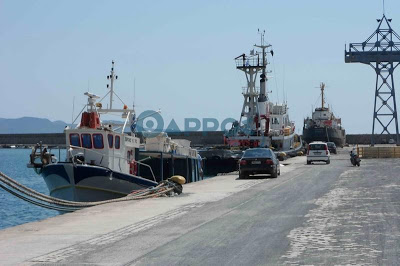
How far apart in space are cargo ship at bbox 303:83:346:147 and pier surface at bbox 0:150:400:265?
2904 inches

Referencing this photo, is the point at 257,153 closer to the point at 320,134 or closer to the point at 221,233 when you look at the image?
the point at 221,233

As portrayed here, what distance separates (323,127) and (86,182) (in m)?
74.6

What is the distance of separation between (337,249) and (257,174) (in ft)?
79.2

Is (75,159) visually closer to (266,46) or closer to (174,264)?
(174,264)

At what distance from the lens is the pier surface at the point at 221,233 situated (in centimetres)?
1125

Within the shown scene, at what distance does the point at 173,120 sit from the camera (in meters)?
55.7

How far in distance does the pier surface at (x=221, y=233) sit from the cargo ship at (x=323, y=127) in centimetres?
7375

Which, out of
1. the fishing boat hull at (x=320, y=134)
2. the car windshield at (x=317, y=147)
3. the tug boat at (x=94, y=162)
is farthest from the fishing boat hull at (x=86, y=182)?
the fishing boat hull at (x=320, y=134)

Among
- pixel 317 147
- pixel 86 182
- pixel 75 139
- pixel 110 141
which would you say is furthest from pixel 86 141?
pixel 317 147

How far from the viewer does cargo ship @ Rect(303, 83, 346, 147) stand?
3797 inches

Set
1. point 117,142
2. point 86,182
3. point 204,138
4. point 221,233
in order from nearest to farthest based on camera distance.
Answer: point 221,233 < point 86,182 < point 117,142 < point 204,138

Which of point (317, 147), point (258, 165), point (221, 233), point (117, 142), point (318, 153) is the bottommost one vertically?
point (221, 233)

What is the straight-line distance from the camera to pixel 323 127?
318 feet

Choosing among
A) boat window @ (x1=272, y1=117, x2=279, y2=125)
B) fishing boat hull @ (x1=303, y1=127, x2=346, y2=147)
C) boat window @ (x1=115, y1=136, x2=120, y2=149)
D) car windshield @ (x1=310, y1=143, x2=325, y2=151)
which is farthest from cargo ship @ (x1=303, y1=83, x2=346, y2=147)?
boat window @ (x1=115, y1=136, x2=120, y2=149)
